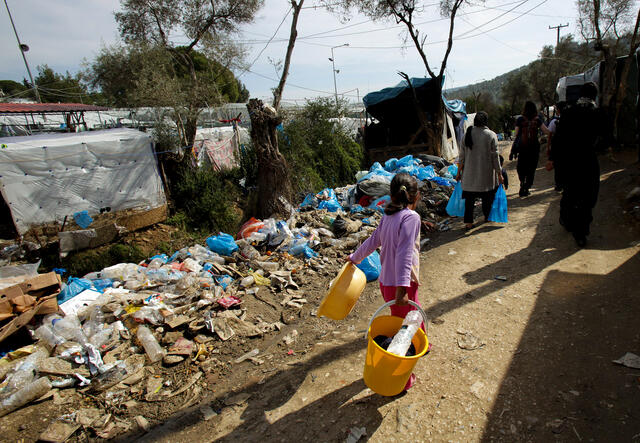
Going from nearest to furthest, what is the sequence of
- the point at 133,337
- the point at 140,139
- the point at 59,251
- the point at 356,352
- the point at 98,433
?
the point at 98,433 < the point at 356,352 < the point at 133,337 < the point at 59,251 < the point at 140,139

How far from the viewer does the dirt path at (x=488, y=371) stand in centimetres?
194

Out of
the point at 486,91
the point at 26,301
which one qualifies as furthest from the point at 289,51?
the point at 486,91

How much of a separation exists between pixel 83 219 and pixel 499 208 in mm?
7245

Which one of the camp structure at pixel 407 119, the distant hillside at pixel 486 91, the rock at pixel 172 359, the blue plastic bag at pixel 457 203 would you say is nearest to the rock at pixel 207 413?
the rock at pixel 172 359

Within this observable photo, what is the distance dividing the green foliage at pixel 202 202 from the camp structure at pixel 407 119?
19.6 feet

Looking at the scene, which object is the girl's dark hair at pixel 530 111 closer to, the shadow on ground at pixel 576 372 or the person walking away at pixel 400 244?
the shadow on ground at pixel 576 372

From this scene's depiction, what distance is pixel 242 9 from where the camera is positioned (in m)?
12.4

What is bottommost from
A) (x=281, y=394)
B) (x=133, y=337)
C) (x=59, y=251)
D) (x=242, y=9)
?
(x=281, y=394)

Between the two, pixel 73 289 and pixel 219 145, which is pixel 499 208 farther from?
pixel 219 145

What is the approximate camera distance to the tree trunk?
22.6ft

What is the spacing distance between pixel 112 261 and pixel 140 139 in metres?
2.71

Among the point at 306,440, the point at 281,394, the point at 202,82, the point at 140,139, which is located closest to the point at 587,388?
the point at 306,440

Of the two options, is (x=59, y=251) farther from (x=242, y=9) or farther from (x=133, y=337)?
(x=242, y=9)

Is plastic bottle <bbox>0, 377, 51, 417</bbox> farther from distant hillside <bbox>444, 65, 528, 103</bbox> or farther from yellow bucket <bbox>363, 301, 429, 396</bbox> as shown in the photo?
distant hillside <bbox>444, 65, 528, 103</bbox>
